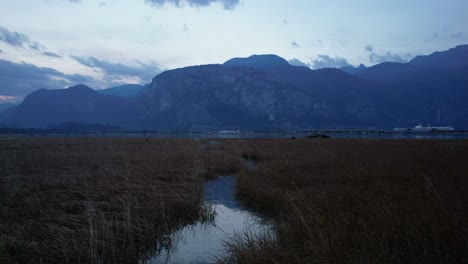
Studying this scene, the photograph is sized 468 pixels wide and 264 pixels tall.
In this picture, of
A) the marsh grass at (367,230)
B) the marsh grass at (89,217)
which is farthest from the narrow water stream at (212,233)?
the marsh grass at (367,230)

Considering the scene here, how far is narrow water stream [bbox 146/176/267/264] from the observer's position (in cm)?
690

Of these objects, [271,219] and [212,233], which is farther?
[271,219]

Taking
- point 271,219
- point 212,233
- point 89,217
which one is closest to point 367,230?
point 271,219

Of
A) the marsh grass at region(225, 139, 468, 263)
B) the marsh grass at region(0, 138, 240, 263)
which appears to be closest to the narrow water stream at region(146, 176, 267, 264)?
the marsh grass at region(0, 138, 240, 263)

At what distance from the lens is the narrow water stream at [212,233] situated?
690 cm

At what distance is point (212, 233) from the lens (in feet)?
28.1

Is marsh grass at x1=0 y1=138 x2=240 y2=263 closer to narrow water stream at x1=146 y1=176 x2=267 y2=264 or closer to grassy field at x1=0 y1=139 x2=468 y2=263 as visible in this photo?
grassy field at x1=0 y1=139 x2=468 y2=263

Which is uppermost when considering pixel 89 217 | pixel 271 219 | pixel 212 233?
pixel 89 217

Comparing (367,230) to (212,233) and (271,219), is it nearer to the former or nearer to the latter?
(271,219)

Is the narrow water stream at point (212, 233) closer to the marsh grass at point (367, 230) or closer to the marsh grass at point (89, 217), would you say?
the marsh grass at point (89, 217)

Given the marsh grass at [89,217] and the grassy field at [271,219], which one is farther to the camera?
the marsh grass at [89,217]

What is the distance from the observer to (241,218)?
9.77 meters

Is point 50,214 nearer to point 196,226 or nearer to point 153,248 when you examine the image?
point 153,248

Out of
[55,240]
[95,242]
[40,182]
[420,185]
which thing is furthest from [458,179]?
[40,182]
